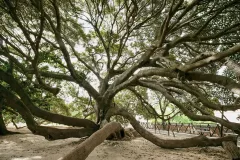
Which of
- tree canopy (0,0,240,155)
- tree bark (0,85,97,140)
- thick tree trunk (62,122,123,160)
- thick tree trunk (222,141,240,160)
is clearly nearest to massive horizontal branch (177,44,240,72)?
tree canopy (0,0,240,155)

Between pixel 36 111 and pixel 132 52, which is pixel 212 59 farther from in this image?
pixel 132 52

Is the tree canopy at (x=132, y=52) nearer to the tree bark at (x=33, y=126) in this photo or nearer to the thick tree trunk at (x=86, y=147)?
the tree bark at (x=33, y=126)

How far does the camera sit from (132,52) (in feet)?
45.0

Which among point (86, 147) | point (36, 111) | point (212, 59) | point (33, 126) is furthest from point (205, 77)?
point (36, 111)

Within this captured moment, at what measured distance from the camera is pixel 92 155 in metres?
6.57

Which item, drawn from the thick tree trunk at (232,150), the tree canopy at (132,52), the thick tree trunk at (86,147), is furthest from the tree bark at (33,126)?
the thick tree trunk at (232,150)

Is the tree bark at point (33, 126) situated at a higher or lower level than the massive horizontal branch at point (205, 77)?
lower

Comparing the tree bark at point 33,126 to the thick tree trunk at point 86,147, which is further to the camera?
the tree bark at point 33,126

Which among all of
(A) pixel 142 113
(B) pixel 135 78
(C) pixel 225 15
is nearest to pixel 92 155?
(B) pixel 135 78

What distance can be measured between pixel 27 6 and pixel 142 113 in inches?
594

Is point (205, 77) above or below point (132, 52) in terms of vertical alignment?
below

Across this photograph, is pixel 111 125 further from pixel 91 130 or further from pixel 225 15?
pixel 225 15

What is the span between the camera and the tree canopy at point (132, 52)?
5601 mm

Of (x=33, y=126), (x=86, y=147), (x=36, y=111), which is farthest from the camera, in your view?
(x=36, y=111)
